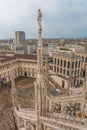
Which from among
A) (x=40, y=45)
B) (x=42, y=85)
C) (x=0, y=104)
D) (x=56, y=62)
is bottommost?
(x=0, y=104)

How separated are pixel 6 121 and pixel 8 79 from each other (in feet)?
96.4

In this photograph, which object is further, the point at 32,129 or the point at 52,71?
the point at 52,71

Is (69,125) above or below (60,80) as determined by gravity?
above

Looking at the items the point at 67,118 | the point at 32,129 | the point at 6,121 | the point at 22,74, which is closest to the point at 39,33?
the point at 67,118

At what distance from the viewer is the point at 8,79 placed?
5562 centimetres

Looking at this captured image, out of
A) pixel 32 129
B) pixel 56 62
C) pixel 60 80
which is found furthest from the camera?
pixel 56 62

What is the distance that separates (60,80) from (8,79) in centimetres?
1939

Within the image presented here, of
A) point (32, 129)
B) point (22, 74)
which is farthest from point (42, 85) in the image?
point (22, 74)

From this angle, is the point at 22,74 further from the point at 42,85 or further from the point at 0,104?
the point at 42,85

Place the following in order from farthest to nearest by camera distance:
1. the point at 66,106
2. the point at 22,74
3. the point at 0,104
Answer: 1. the point at 22,74
2. the point at 0,104
3. the point at 66,106

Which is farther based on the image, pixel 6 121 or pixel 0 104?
pixel 0 104

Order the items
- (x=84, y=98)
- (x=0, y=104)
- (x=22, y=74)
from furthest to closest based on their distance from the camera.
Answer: (x=22, y=74) → (x=0, y=104) → (x=84, y=98)

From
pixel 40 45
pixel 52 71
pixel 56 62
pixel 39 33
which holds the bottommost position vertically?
pixel 52 71

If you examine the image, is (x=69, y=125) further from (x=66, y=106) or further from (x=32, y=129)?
(x=66, y=106)
